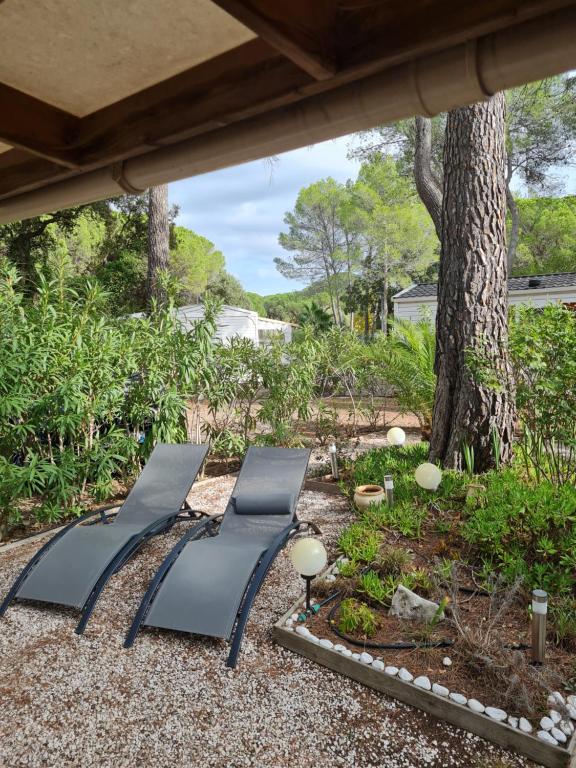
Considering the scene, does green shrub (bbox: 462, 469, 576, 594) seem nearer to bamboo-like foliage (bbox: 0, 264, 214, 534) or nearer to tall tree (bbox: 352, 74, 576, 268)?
bamboo-like foliage (bbox: 0, 264, 214, 534)

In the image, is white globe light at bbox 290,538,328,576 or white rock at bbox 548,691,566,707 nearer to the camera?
white rock at bbox 548,691,566,707

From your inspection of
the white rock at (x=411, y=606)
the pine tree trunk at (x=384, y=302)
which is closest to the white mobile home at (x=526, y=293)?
the pine tree trunk at (x=384, y=302)

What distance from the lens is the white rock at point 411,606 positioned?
2.80 m

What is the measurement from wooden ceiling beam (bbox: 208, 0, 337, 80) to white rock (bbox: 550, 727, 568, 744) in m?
2.63

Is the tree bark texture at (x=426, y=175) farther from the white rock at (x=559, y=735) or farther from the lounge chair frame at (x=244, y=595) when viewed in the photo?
the white rock at (x=559, y=735)

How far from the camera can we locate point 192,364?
565 cm

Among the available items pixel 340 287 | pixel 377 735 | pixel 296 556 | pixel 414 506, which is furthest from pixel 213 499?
pixel 340 287

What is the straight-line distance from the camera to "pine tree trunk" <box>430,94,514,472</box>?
509 centimetres

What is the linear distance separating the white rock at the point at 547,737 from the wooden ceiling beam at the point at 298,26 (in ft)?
8.53

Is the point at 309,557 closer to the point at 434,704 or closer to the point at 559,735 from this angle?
the point at 434,704

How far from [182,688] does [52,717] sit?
581 mm

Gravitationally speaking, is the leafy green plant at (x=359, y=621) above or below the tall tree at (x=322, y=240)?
below

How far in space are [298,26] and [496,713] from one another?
8.91ft

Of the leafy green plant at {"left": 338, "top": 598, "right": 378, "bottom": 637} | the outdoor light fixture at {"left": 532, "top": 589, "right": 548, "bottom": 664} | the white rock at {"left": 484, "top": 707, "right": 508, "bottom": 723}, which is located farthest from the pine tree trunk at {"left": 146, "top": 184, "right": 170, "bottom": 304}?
the white rock at {"left": 484, "top": 707, "right": 508, "bottom": 723}
